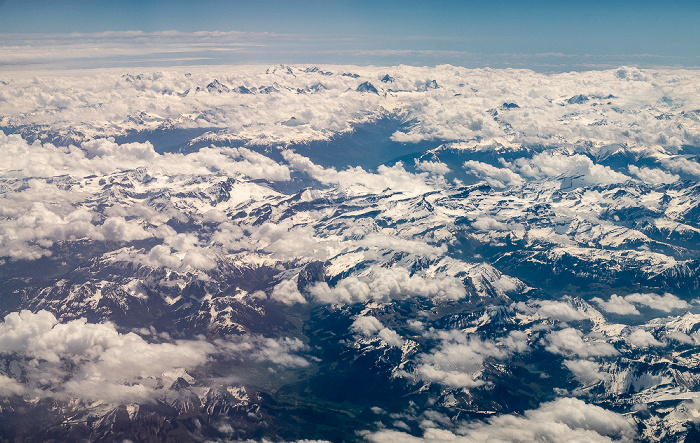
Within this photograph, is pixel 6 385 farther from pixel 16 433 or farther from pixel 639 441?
pixel 639 441

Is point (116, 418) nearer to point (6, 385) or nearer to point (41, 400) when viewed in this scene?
point (41, 400)

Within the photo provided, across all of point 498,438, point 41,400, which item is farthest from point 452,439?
point 41,400

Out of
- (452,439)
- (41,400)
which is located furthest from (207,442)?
(452,439)

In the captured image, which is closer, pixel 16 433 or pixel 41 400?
pixel 16 433

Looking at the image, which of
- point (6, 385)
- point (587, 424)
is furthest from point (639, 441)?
point (6, 385)

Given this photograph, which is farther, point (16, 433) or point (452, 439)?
point (452, 439)

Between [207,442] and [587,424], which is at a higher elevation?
[587,424]

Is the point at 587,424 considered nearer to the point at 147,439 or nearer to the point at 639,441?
the point at 639,441
